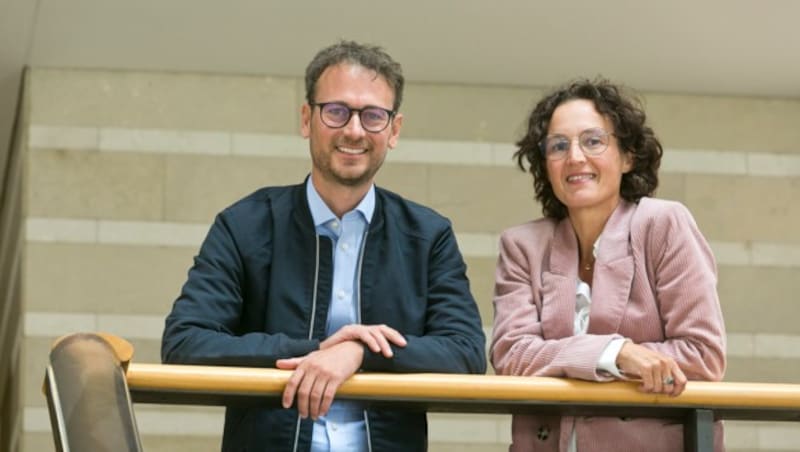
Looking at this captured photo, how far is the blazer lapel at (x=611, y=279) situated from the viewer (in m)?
3.66

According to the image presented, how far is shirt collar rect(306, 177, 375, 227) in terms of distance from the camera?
377 centimetres

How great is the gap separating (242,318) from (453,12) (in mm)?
3391

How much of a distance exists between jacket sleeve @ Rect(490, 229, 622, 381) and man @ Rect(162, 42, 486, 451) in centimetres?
8

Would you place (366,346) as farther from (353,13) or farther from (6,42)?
(6,42)

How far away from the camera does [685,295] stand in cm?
362

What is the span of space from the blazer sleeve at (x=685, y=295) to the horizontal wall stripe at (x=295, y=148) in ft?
12.6

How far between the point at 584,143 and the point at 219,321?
108 centimetres

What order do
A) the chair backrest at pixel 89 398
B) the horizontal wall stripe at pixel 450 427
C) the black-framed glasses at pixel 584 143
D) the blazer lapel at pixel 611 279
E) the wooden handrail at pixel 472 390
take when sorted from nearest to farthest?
the chair backrest at pixel 89 398 → the wooden handrail at pixel 472 390 → the blazer lapel at pixel 611 279 → the black-framed glasses at pixel 584 143 → the horizontal wall stripe at pixel 450 427

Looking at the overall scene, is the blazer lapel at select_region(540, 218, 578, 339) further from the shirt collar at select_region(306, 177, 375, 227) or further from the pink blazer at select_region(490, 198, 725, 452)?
the shirt collar at select_region(306, 177, 375, 227)

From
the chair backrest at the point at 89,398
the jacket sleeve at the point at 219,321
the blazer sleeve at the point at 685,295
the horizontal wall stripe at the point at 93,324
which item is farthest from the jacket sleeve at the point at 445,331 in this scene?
the horizontal wall stripe at the point at 93,324

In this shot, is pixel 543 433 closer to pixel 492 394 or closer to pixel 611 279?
pixel 611 279

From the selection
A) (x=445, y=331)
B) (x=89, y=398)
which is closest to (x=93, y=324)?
(x=445, y=331)

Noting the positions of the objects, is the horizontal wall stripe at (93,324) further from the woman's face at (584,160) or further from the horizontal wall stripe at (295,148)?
the woman's face at (584,160)

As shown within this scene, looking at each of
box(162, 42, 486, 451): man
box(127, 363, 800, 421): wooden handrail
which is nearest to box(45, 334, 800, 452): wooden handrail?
box(127, 363, 800, 421): wooden handrail
